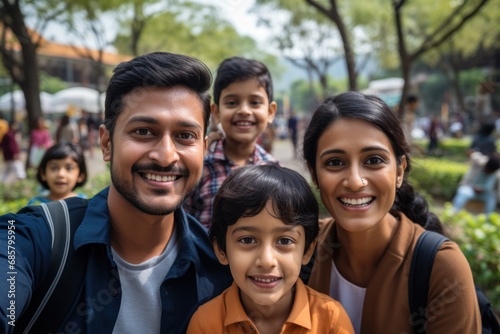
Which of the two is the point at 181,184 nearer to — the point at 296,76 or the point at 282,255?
the point at 282,255

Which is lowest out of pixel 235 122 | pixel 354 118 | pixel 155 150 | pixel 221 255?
pixel 221 255

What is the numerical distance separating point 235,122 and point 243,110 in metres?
0.10

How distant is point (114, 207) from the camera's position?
1963mm

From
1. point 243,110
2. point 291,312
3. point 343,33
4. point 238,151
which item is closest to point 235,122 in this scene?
point 243,110

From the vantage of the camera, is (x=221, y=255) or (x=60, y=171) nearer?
(x=221, y=255)

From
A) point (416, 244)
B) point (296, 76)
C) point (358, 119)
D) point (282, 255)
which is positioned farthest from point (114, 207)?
point (296, 76)

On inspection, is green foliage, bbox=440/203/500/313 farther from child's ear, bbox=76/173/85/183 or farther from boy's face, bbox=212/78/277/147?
child's ear, bbox=76/173/85/183

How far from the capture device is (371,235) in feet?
6.67

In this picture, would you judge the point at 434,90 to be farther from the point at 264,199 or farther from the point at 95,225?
Result: the point at 95,225

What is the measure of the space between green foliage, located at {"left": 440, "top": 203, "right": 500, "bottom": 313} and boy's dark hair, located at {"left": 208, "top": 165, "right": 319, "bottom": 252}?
2400 millimetres

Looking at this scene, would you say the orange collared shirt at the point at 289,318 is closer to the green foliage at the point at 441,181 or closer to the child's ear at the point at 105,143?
the child's ear at the point at 105,143

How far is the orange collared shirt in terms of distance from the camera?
1.76 meters

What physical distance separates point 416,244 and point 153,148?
117 centimetres

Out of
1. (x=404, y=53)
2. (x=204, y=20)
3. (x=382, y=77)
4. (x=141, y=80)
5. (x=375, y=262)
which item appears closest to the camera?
(x=141, y=80)
